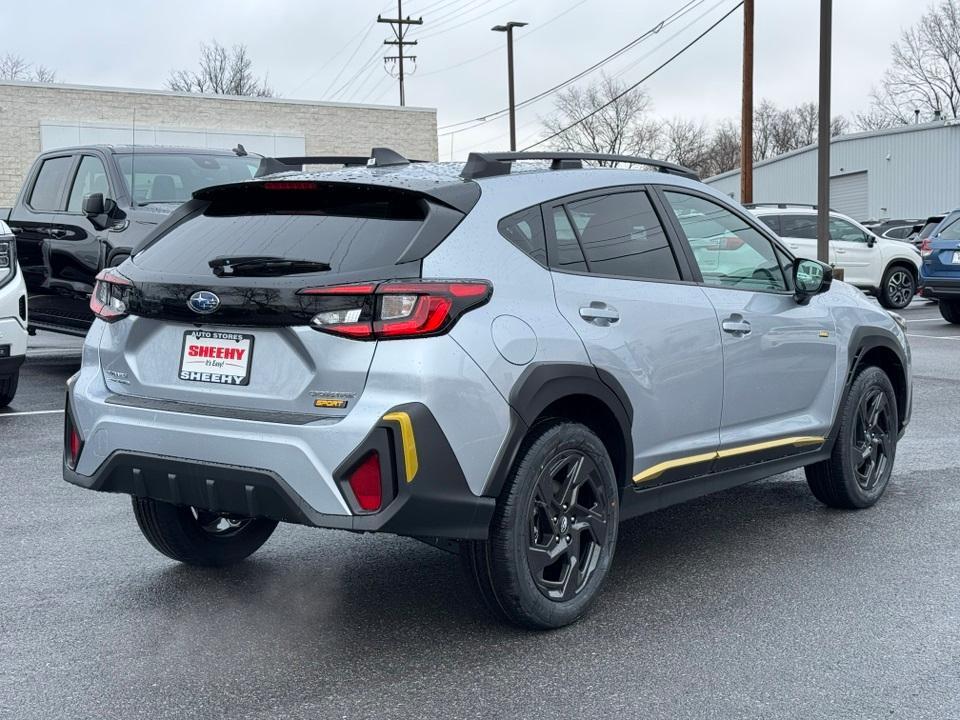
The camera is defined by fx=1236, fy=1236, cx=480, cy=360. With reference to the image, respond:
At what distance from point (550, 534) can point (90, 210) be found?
24.4ft

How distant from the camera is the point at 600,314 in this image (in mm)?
4523

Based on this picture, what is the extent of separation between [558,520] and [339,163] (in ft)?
7.37

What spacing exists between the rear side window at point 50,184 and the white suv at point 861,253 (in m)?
13.1

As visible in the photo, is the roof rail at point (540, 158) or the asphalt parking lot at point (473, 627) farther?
the roof rail at point (540, 158)

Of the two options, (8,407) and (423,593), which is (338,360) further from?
(8,407)

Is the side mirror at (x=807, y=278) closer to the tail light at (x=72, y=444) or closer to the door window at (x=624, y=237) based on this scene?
the door window at (x=624, y=237)

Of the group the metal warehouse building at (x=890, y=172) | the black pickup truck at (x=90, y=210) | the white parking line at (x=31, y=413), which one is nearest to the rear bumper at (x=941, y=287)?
the black pickup truck at (x=90, y=210)

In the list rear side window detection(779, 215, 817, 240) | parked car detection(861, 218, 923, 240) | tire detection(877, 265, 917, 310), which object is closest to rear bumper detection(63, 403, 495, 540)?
rear side window detection(779, 215, 817, 240)

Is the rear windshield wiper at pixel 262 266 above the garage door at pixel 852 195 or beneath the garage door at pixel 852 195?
beneath

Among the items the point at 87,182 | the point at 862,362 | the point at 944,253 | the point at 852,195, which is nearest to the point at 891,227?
the point at 852,195

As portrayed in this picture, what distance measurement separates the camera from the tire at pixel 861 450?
6090 mm

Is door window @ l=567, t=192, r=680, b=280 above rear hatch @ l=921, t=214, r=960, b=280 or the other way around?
the other way around

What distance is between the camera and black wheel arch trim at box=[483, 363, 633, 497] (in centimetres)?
406

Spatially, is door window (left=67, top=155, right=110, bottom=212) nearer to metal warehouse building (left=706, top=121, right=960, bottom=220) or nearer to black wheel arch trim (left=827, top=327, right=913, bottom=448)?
black wheel arch trim (left=827, top=327, right=913, bottom=448)
